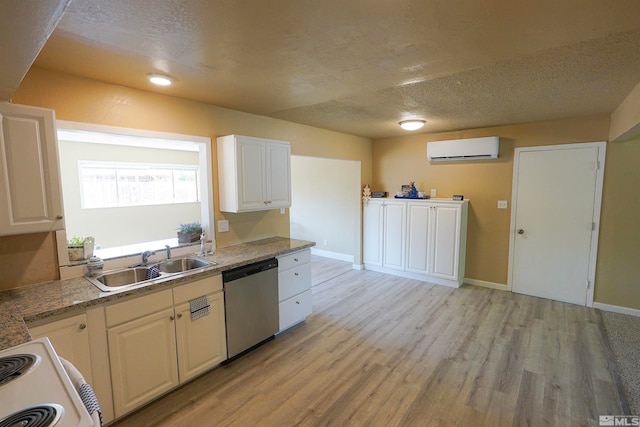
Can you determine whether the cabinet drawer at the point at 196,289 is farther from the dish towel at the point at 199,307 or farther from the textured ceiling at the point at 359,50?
the textured ceiling at the point at 359,50

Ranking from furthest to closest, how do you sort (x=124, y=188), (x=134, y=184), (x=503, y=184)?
(x=134, y=184) < (x=124, y=188) < (x=503, y=184)

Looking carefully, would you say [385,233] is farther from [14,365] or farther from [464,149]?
[14,365]

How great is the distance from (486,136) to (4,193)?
509 centimetres

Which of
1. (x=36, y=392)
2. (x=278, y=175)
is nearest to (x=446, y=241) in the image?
(x=278, y=175)

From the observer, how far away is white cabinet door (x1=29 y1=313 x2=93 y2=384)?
5.55 ft

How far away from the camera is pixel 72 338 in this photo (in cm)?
178

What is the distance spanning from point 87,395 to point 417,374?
2.35 m

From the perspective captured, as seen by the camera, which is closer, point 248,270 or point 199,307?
point 199,307

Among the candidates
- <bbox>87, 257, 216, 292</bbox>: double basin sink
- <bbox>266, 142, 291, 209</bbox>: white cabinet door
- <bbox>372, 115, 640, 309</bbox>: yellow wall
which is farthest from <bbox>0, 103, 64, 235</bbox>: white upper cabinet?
<bbox>372, 115, 640, 309</bbox>: yellow wall

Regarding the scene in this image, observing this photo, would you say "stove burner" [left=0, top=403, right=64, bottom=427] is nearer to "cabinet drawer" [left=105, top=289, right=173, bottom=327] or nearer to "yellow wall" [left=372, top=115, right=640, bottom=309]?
"cabinet drawer" [left=105, top=289, right=173, bottom=327]

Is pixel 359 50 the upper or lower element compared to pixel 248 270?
upper

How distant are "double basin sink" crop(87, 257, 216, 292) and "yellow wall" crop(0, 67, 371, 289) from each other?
0.33 meters

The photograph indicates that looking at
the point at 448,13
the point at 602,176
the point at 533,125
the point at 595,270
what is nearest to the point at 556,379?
the point at 595,270

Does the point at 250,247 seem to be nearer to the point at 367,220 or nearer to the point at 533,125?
the point at 367,220
